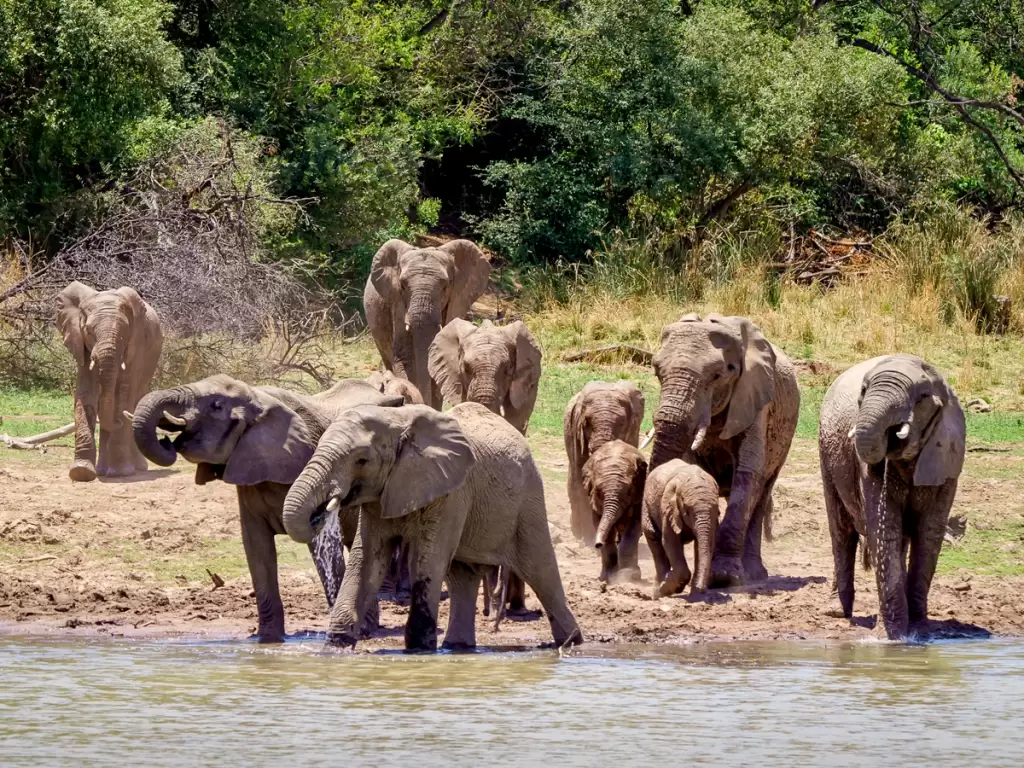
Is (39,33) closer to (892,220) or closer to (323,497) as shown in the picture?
(892,220)

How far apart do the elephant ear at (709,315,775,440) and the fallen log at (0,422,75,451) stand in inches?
264

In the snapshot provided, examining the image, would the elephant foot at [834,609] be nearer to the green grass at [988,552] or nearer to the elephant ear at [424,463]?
the green grass at [988,552]

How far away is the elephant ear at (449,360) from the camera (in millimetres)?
14148

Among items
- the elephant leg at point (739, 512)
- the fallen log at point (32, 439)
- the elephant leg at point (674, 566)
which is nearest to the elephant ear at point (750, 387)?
the elephant leg at point (739, 512)

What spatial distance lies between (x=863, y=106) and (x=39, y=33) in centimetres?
1167

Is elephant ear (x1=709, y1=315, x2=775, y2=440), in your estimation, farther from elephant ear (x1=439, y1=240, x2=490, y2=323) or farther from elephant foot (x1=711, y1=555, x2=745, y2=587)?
elephant ear (x1=439, y1=240, x2=490, y2=323)

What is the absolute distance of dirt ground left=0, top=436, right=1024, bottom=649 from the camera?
11.5 meters

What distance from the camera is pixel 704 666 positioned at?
398 inches

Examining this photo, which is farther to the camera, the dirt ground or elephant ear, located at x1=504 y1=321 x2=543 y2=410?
elephant ear, located at x1=504 y1=321 x2=543 y2=410

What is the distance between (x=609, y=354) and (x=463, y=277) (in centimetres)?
535

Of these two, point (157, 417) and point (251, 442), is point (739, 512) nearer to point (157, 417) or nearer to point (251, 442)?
point (251, 442)

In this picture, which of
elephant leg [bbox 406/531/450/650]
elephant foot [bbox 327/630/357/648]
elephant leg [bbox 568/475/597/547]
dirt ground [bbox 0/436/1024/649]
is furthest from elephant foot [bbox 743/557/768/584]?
elephant foot [bbox 327/630/357/648]

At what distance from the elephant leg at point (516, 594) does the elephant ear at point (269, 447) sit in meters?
1.84

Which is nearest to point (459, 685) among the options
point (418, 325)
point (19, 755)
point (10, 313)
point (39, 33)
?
point (19, 755)
